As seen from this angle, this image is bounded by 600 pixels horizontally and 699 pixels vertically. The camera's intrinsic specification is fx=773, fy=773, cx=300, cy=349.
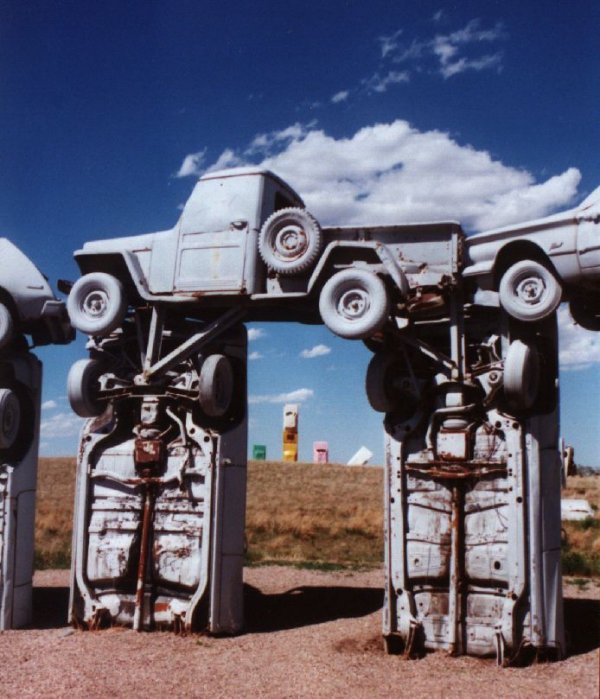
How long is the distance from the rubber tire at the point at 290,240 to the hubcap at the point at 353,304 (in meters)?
0.73

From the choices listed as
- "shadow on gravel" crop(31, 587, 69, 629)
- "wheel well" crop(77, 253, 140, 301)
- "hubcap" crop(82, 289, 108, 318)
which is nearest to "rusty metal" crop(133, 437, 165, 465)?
"hubcap" crop(82, 289, 108, 318)

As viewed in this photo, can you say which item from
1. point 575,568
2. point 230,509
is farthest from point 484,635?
point 575,568

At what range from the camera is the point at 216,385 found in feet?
32.2

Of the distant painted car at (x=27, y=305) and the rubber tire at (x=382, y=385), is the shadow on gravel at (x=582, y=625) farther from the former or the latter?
the distant painted car at (x=27, y=305)

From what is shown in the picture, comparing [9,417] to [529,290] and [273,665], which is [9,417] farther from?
[529,290]

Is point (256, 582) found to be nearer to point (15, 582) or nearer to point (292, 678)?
point (15, 582)

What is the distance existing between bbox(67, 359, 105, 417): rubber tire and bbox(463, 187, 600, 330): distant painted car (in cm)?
529

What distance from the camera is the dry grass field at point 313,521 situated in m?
17.0

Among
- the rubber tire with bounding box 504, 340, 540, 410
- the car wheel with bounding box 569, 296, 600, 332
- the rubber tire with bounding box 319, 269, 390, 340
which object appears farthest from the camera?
the car wheel with bounding box 569, 296, 600, 332

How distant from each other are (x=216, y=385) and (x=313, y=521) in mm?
12441

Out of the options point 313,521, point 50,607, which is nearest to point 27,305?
point 50,607

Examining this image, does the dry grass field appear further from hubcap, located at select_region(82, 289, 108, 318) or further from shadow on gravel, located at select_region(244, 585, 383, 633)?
hubcap, located at select_region(82, 289, 108, 318)

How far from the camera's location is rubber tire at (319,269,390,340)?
8742 mm

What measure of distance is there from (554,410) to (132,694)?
5417 millimetres
